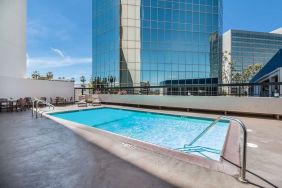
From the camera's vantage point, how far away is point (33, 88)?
12922 mm

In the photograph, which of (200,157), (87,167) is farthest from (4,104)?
(200,157)

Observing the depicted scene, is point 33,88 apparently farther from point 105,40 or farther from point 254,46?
point 254,46

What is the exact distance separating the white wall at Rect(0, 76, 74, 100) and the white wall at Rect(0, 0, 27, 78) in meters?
0.90

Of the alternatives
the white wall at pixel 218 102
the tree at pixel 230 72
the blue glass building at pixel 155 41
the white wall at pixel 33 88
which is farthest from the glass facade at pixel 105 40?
the tree at pixel 230 72

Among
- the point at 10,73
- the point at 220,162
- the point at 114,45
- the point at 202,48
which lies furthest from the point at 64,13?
the point at 220,162

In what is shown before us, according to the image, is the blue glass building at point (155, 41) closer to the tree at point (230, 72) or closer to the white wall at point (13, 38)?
the tree at point (230, 72)

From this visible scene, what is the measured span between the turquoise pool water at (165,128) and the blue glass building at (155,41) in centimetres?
1197

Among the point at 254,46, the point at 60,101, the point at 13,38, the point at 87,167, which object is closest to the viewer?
the point at 87,167

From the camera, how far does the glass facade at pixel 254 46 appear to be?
73.9m

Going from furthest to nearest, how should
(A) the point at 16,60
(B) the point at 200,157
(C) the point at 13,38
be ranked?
(A) the point at 16,60 < (C) the point at 13,38 < (B) the point at 200,157

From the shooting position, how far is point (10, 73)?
12.4m

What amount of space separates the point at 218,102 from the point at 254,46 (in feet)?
265

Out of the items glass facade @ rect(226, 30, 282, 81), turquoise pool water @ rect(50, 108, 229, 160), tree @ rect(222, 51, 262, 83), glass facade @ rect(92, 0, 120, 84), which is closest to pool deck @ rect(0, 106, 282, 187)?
turquoise pool water @ rect(50, 108, 229, 160)

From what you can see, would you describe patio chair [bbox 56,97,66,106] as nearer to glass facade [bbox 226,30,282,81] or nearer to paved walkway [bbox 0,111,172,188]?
paved walkway [bbox 0,111,172,188]
